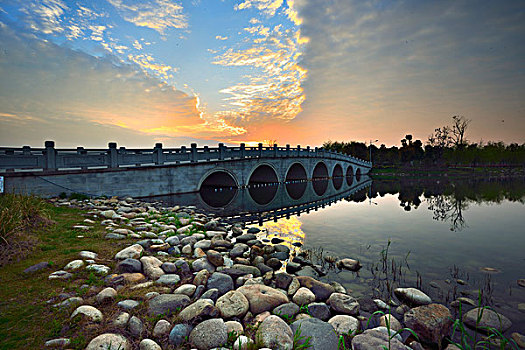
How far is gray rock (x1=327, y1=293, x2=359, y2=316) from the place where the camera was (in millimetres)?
4258

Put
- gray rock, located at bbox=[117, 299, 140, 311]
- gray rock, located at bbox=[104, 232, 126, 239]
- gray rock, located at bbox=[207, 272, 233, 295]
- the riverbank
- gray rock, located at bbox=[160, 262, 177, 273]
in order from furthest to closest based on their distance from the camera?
the riverbank < gray rock, located at bbox=[104, 232, 126, 239] < gray rock, located at bbox=[160, 262, 177, 273] < gray rock, located at bbox=[207, 272, 233, 295] < gray rock, located at bbox=[117, 299, 140, 311]

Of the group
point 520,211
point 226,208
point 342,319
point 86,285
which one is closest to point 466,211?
point 520,211

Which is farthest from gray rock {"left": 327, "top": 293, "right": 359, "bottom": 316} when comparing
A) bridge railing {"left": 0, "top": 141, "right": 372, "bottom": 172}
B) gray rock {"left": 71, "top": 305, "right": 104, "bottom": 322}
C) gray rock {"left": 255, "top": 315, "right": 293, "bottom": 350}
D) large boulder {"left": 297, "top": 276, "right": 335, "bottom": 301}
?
bridge railing {"left": 0, "top": 141, "right": 372, "bottom": 172}

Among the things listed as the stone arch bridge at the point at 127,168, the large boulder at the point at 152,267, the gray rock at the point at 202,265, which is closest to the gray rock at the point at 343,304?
the gray rock at the point at 202,265

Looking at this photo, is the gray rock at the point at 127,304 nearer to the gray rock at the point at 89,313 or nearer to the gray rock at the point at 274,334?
the gray rock at the point at 89,313

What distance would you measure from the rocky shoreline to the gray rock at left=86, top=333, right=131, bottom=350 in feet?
0.04

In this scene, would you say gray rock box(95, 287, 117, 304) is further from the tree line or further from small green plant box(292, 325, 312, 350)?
the tree line

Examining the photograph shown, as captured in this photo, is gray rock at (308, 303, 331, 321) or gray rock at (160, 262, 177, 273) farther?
gray rock at (160, 262, 177, 273)

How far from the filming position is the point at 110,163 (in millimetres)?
15930

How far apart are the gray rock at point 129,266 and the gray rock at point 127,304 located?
116 centimetres

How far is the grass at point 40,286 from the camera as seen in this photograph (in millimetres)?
2963

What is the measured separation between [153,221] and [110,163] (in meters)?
9.20

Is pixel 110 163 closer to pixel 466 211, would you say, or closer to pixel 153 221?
pixel 153 221

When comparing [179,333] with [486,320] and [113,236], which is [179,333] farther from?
[486,320]
